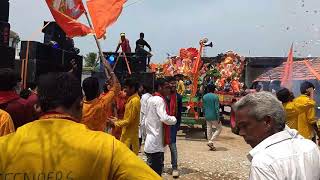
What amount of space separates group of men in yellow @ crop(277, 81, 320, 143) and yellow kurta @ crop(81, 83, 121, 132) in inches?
140

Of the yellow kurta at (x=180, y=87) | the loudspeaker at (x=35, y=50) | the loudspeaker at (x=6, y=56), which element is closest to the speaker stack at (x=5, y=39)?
the loudspeaker at (x=6, y=56)

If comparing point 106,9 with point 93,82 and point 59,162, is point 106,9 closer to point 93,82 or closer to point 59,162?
point 93,82

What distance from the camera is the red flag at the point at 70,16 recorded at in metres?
6.03

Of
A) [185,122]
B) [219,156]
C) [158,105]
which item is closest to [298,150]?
[158,105]

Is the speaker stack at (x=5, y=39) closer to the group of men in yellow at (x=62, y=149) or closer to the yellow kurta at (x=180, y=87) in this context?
the group of men in yellow at (x=62, y=149)

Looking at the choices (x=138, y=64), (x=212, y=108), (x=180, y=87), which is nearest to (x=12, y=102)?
(x=212, y=108)

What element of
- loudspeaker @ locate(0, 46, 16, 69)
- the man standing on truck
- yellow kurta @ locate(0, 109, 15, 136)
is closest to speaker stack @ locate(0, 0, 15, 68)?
loudspeaker @ locate(0, 46, 16, 69)

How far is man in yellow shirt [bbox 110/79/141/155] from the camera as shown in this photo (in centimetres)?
610

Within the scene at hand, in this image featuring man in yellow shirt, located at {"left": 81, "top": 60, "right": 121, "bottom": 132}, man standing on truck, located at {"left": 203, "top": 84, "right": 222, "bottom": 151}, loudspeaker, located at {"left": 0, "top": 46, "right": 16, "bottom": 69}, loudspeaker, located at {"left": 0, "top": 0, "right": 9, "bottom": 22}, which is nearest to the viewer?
man in yellow shirt, located at {"left": 81, "top": 60, "right": 121, "bottom": 132}

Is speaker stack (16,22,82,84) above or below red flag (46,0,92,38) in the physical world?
below

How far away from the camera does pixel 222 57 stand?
25203 mm

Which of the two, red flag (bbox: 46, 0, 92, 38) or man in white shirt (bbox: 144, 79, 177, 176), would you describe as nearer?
red flag (bbox: 46, 0, 92, 38)

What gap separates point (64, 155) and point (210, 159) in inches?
327

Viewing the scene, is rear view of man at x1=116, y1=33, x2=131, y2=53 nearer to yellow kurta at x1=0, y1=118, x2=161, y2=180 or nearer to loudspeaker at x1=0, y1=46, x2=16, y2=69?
loudspeaker at x1=0, y1=46, x2=16, y2=69
